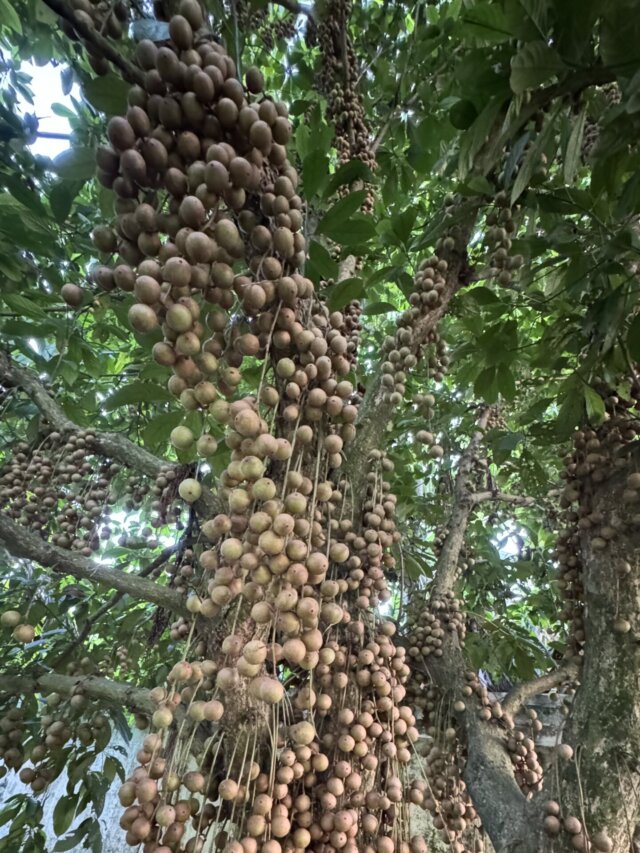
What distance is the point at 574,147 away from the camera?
3.62 feet

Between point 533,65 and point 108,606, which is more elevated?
point 533,65

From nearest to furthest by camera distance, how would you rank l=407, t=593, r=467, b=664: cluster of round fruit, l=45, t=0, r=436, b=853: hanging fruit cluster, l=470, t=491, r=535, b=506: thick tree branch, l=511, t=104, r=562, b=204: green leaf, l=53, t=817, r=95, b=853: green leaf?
l=45, t=0, r=436, b=853: hanging fruit cluster
l=511, t=104, r=562, b=204: green leaf
l=53, t=817, r=95, b=853: green leaf
l=407, t=593, r=467, b=664: cluster of round fruit
l=470, t=491, r=535, b=506: thick tree branch

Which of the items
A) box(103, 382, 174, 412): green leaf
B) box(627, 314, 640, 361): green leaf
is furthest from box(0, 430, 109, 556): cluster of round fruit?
box(627, 314, 640, 361): green leaf

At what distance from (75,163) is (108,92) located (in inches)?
8.1

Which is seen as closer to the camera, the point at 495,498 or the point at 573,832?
the point at 573,832

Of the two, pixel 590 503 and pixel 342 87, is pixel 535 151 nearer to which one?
pixel 590 503

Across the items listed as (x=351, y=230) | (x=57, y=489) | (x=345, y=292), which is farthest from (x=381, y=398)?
(x=57, y=489)

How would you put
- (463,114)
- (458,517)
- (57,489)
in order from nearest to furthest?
(463,114), (57,489), (458,517)

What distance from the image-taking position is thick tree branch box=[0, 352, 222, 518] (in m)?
1.47

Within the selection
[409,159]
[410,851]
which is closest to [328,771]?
[410,851]

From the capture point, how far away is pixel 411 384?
2.57 metres

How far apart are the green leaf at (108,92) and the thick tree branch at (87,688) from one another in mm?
1242

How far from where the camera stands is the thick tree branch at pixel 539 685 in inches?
66.7

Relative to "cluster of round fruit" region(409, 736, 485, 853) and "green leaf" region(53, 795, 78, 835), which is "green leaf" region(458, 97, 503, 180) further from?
"green leaf" region(53, 795, 78, 835)
